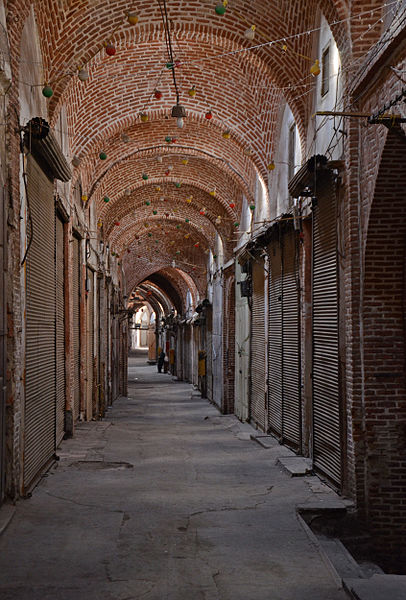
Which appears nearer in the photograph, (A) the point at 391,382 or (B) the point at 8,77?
(B) the point at 8,77

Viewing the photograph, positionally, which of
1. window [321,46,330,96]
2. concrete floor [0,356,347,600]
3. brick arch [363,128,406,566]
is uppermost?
window [321,46,330,96]

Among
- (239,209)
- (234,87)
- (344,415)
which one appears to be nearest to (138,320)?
(239,209)

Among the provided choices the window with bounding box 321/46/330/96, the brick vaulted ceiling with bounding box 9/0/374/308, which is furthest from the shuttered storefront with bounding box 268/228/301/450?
the window with bounding box 321/46/330/96

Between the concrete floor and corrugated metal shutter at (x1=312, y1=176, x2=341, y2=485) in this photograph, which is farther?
corrugated metal shutter at (x1=312, y1=176, x2=341, y2=485)

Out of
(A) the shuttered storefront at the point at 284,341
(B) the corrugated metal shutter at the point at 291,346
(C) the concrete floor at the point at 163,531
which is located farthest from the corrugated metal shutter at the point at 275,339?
(C) the concrete floor at the point at 163,531

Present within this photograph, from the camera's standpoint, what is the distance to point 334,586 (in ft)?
15.6

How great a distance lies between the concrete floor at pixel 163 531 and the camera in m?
4.75

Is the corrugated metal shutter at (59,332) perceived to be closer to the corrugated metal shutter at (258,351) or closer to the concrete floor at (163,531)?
the concrete floor at (163,531)

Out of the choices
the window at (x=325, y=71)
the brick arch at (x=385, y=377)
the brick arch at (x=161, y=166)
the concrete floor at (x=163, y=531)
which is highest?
the brick arch at (x=161, y=166)

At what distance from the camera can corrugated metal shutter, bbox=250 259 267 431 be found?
13.5m

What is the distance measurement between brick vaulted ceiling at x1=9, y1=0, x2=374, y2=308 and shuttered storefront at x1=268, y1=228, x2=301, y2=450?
210 centimetres

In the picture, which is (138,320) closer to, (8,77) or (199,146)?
(199,146)

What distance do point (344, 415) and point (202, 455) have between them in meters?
3.74

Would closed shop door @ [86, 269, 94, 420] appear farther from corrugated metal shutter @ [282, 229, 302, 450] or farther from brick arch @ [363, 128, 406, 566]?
brick arch @ [363, 128, 406, 566]
